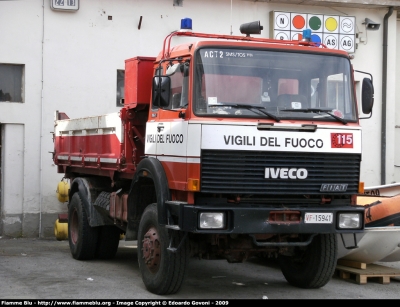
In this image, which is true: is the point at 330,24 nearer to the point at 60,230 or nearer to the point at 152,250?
the point at 60,230

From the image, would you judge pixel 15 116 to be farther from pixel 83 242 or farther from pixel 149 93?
pixel 149 93

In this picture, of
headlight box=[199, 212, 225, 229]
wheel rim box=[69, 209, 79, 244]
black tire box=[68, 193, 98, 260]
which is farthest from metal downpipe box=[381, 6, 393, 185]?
headlight box=[199, 212, 225, 229]

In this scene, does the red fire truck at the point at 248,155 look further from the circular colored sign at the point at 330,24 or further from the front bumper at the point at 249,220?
the circular colored sign at the point at 330,24

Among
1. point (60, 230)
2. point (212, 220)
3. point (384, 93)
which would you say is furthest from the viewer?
point (384, 93)

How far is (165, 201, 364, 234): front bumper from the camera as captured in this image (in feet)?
25.2

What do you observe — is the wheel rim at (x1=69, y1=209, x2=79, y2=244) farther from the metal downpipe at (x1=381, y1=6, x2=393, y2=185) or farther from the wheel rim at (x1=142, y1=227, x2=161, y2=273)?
the metal downpipe at (x1=381, y1=6, x2=393, y2=185)

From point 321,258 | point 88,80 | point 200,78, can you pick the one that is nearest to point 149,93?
point 200,78

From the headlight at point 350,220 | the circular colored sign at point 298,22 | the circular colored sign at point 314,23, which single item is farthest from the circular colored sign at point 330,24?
the headlight at point 350,220

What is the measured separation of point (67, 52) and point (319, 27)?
5781mm

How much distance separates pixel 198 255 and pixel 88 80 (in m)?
7.50

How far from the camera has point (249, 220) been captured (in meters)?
7.74

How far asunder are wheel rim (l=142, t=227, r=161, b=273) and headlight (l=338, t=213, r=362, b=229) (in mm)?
2104

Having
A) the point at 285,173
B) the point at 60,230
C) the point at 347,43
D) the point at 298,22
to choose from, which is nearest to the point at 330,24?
the point at 347,43

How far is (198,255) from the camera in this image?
28.1 ft
